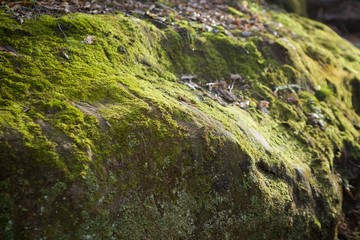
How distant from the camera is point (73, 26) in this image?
3.68m

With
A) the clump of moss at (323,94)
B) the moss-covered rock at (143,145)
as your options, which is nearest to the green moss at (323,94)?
the clump of moss at (323,94)

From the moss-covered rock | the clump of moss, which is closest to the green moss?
the clump of moss

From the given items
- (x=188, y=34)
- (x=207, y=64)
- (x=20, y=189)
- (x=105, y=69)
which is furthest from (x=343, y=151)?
(x=20, y=189)

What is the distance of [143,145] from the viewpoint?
2951mm

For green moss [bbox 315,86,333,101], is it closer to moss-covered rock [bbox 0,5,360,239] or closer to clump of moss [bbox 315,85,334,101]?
clump of moss [bbox 315,85,334,101]

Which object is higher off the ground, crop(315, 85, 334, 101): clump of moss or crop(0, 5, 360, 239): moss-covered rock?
crop(0, 5, 360, 239): moss-covered rock

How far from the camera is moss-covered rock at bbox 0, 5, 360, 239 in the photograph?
2.42m

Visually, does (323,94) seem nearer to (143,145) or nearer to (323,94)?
(323,94)

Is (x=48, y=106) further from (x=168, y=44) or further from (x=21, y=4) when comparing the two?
(x=168, y=44)

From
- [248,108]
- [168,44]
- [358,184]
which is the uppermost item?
[168,44]

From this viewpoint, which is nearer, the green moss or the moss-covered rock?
the moss-covered rock

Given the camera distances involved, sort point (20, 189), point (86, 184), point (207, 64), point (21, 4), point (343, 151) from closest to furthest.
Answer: point (20, 189), point (86, 184), point (21, 4), point (207, 64), point (343, 151)

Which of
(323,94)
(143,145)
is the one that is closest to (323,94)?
(323,94)

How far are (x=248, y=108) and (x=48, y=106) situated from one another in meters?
2.68
